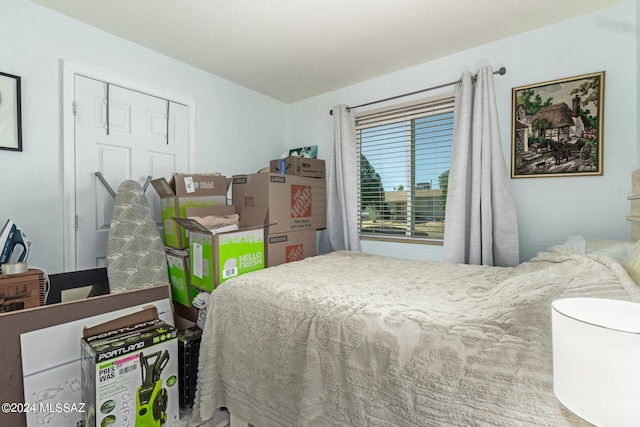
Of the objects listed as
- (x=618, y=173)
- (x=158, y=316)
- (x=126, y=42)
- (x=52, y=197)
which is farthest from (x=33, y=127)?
(x=618, y=173)

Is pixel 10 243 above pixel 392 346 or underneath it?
above

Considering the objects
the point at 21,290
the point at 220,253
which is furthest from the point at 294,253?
the point at 21,290

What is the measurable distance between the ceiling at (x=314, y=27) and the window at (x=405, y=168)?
456 mm

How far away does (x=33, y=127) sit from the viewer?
1849mm

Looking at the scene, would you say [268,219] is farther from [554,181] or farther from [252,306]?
[554,181]

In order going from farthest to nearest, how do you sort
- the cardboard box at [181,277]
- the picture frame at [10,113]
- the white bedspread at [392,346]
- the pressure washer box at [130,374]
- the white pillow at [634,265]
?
1. the cardboard box at [181,277]
2. the picture frame at [10,113]
3. the pressure washer box at [130,374]
4. the white pillow at [634,265]
5. the white bedspread at [392,346]

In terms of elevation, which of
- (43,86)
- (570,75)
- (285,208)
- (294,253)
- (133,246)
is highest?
(570,75)

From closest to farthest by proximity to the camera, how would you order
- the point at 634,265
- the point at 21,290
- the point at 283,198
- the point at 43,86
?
the point at 634,265
the point at 21,290
the point at 43,86
the point at 283,198

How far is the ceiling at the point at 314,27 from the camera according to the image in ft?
6.06

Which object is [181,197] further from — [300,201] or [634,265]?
[634,265]

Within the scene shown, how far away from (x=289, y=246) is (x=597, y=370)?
6.71 feet

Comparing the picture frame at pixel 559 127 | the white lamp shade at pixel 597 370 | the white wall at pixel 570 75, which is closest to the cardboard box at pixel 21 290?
the white lamp shade at pixel 597 370

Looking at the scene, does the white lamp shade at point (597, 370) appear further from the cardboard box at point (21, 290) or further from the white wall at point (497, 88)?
the cardboard box at point (21, 290)

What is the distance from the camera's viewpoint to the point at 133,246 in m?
2.01
